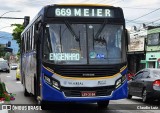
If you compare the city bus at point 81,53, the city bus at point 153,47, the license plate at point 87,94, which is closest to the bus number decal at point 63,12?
the city bus at point 81,53

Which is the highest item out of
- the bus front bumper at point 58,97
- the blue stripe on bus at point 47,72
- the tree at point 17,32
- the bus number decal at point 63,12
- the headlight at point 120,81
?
the tree at point 17,32

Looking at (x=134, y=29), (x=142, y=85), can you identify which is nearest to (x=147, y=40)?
(x=134, y=29)

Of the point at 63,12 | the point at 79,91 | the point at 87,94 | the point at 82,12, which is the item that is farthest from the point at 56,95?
the point at 82,12

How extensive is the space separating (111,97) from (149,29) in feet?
119

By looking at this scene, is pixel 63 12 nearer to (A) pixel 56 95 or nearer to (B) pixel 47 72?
(B) pixel 47 72

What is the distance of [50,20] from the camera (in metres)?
11.6

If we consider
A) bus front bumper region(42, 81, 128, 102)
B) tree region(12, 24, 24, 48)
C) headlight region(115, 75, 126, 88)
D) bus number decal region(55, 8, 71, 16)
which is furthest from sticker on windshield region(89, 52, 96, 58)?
tree region(12, 24, 24, 48)

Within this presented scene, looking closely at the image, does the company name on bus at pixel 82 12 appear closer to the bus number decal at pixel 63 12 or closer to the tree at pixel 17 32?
the bus number decal at pixel 63 12

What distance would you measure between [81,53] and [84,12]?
127cm

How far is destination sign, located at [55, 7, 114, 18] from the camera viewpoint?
38.5ft

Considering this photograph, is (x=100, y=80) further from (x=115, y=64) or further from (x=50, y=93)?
(x=50, y=93)

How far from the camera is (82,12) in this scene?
1185cm

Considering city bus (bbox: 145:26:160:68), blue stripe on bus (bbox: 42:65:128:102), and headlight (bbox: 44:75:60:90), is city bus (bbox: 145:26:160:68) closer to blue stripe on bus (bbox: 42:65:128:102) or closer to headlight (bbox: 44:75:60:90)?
blue stripe on bus (bbox: 42:65:128:102)

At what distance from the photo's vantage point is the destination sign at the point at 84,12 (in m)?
11.7
